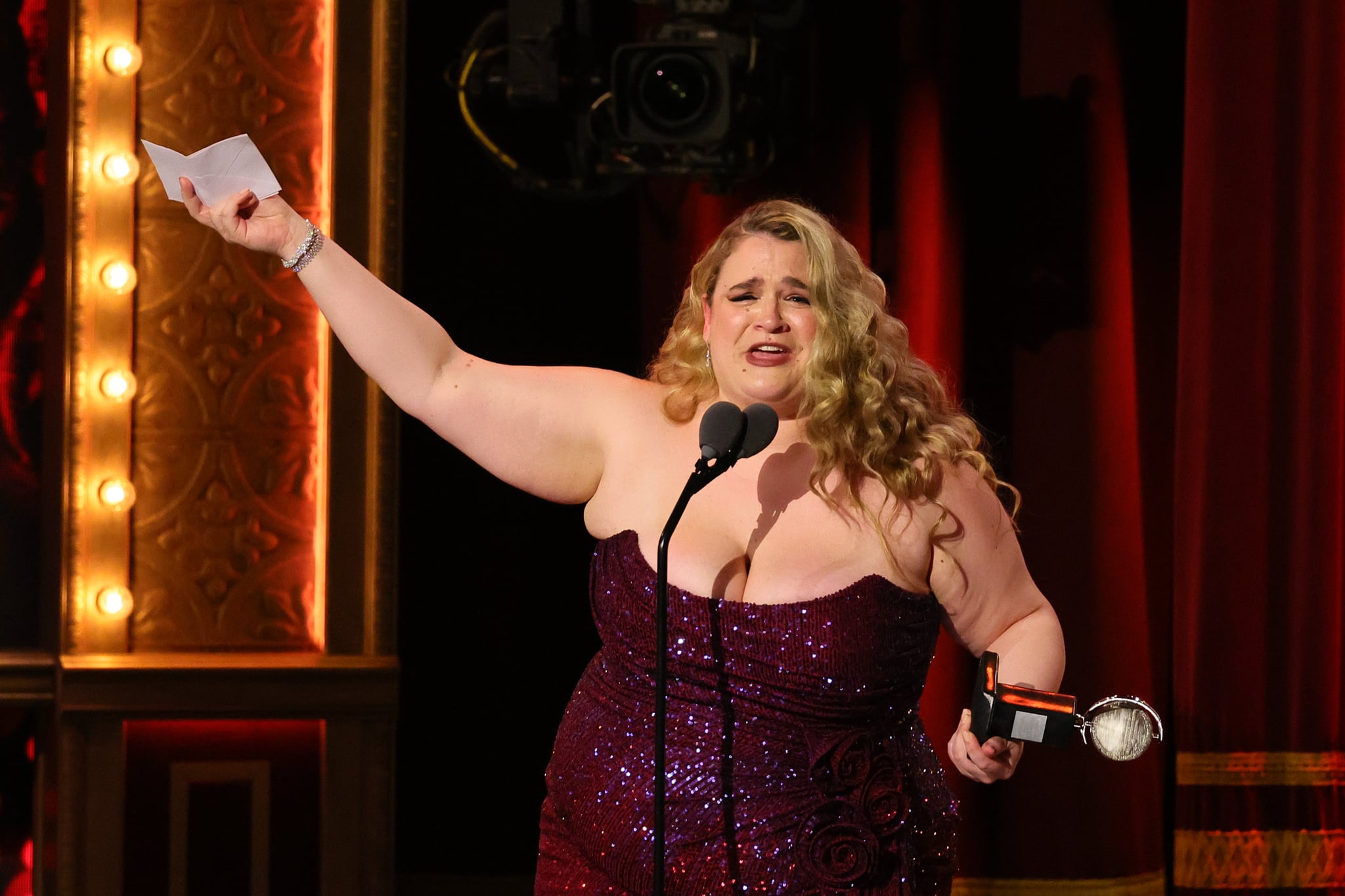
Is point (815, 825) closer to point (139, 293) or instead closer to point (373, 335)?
point (373, 335)

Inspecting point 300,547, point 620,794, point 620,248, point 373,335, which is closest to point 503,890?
point 300,547

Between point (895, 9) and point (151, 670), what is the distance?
2.09 metres

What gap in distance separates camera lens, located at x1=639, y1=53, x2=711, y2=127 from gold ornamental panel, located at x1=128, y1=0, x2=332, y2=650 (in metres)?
0.71

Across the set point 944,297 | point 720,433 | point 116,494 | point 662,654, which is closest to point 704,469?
point 720,433

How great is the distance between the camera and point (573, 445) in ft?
6.97

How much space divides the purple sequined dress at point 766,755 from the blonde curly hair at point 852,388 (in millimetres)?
168

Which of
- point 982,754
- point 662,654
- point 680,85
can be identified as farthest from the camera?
point 680,85

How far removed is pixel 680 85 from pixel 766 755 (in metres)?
1.51

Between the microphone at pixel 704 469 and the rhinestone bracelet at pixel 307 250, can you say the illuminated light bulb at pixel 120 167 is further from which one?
the microphone at pixel 704 469

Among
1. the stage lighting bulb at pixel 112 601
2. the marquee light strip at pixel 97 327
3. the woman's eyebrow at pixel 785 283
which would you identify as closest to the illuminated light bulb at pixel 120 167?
the marquee light strip at pixel 97 327

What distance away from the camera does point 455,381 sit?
6.75ft

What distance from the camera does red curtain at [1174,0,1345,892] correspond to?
10.1 feet

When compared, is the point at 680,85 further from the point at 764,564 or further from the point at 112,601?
the point at 112,601

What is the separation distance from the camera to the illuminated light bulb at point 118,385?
10.1 feet
